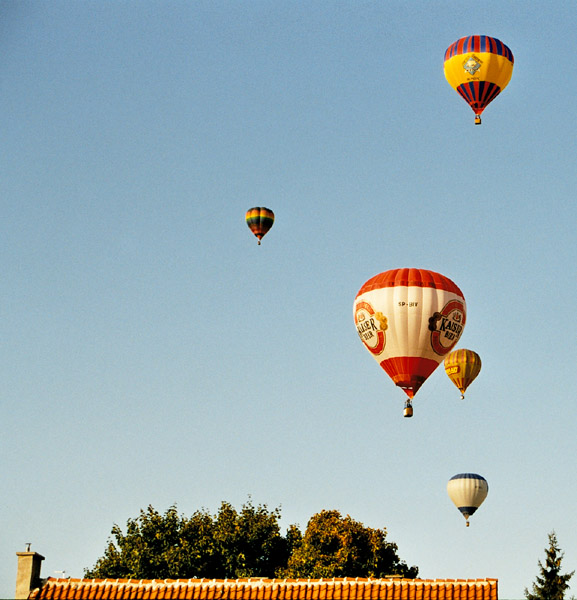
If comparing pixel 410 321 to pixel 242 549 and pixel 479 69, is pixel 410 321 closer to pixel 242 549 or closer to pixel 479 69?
pixel 479 69

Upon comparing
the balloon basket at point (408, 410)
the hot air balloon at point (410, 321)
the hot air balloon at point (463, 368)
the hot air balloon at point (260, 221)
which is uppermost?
the hot air balloon at point (260, 221)

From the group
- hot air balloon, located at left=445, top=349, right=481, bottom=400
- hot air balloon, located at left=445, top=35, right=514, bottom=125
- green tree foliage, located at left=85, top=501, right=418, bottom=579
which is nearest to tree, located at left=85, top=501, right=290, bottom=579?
green tree foliage, located at left=85, top=501, right=418, bottom=579

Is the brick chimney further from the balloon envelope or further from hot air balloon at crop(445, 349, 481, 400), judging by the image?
hot air balloon at crop(445, 349, 481, 400)

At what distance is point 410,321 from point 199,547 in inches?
945

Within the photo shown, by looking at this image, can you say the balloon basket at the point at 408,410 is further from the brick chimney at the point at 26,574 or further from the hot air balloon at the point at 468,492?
the hot air balloon at the point at 468,492

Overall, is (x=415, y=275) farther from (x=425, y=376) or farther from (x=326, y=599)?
(x=326, y=599)

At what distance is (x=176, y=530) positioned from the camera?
7006 centimetres

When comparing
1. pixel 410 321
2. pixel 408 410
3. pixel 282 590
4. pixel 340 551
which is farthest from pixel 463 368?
pixel 282 590

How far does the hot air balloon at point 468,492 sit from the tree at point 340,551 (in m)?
5.25

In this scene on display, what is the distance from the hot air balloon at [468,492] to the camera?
72.2 metres

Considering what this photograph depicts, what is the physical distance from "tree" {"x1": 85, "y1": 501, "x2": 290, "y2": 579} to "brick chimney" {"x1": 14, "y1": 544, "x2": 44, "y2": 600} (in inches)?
1175

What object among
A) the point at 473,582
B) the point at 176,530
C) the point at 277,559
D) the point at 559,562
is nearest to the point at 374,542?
the point at 277,559

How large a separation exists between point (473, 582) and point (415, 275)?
56.9 feet

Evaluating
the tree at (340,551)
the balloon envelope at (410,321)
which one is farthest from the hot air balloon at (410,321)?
the tree at (340,551)
